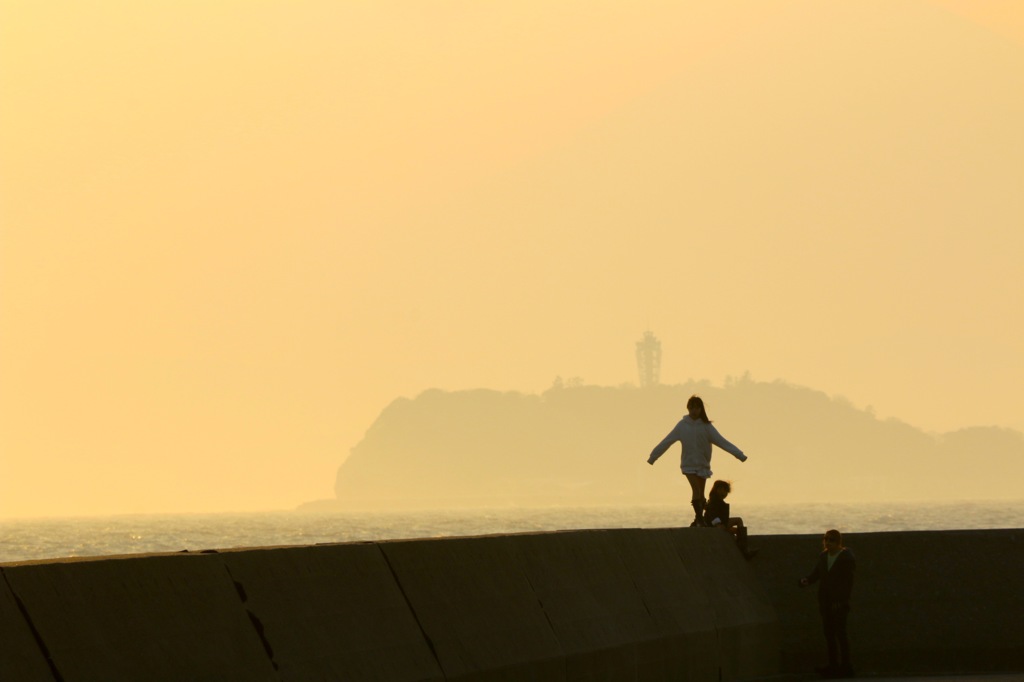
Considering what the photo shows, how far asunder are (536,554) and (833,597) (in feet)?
10.8

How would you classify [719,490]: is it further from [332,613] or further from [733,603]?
[332,613]

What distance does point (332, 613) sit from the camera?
8242 millimetres

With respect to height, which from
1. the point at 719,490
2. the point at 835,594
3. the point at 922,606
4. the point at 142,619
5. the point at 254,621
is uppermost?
the point at 142,619

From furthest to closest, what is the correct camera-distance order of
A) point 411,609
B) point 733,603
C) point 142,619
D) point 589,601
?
A: point 733,603
point 589,601
point 411,609
point 142,619

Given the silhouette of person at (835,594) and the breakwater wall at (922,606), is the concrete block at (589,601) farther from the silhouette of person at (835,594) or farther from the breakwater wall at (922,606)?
the breakwater wall at (922,606)

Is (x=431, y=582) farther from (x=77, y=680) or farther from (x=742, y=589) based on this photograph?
(x=742, y=589)

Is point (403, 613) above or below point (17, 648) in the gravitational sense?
below

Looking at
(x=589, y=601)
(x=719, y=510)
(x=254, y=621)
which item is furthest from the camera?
(x=719, y=510)

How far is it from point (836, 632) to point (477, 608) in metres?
4.54

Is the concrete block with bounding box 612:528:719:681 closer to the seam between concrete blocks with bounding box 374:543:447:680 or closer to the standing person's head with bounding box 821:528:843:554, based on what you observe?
the standing person's head with bounding box 821:528:843:554

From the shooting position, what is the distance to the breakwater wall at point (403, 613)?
6.83 meters

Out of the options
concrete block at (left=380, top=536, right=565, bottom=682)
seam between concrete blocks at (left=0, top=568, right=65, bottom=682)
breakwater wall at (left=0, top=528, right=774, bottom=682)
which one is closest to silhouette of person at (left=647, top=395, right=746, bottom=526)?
breakwater wall at (left=0, top=528, right=774, bottom=682)

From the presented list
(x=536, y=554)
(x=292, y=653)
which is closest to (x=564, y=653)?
(x=536, y=554)

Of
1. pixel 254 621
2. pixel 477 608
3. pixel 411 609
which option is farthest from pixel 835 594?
pixel 254 621
